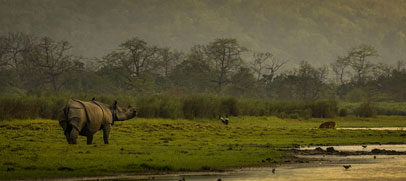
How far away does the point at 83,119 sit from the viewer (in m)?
23.0

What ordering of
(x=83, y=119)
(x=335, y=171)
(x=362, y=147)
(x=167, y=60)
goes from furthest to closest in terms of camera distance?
(x=167, y=60)
(x=362, y=147)
(x=83, y=119)
(x=335, y=171)

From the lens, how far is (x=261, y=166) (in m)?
19.4

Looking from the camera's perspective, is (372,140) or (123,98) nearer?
(372,140)

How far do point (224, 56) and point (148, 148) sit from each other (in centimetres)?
7162

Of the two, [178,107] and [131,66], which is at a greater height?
[131,66]

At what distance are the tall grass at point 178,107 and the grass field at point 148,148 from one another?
2904 mm

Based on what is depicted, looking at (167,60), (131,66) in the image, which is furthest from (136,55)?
(167,60)

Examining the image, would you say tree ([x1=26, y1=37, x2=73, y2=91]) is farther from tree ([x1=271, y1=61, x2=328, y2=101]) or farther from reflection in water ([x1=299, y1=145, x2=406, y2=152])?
reflection in water ([x1=299, y1=145, x2=406, y2=152])

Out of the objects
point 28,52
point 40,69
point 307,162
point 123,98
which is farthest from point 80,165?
point 28,52

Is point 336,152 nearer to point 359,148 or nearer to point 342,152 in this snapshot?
point 342,152

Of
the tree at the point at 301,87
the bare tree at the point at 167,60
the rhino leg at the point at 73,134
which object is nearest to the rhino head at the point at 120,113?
the rhino leg at the point at 73,134

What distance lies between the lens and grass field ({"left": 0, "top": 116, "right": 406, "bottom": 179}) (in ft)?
58.3

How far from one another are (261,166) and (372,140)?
474 inches

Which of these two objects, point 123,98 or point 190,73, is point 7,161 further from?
point 190,73
